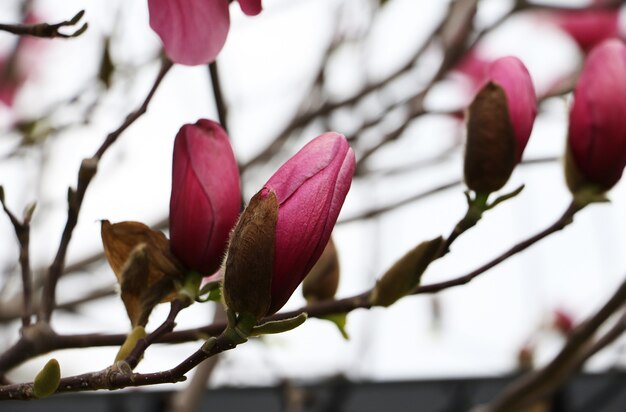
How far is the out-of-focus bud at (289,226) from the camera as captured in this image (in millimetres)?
423

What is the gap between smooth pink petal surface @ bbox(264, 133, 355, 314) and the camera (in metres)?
0.43

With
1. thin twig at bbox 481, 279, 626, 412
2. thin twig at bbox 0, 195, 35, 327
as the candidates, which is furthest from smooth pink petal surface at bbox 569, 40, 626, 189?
thin twig at bbox 0, 195, 35, 327

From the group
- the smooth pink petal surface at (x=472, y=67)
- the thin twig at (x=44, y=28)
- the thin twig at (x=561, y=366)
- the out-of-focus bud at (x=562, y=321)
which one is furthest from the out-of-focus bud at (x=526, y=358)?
the thin twig at (x=44, y=28)

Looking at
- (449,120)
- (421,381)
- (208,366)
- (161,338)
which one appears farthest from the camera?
(449,120)

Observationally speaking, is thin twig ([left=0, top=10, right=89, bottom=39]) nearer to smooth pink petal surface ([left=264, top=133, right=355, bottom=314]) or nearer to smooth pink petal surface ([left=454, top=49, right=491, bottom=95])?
smooth pink petal surface ([left=264, top=133, right=355, bottom=314])

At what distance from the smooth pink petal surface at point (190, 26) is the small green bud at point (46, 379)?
0.67ft

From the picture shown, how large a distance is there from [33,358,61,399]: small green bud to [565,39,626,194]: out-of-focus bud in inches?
14.4

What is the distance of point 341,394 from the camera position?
4.23ft

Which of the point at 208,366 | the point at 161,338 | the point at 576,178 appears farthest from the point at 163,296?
the point at 208,366

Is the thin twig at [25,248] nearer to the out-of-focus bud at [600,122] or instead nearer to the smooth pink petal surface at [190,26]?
the smooth pink petal surface at [190,26]

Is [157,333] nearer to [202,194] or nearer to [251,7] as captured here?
[202,194]

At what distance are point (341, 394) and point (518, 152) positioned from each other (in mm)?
811

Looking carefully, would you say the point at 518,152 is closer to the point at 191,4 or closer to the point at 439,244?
the point at 439,244

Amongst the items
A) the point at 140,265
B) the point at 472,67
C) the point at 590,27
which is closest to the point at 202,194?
the point at 140,265
